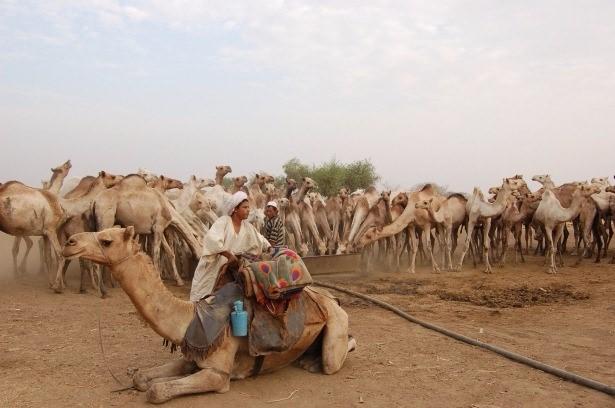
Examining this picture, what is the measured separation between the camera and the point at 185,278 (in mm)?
12938

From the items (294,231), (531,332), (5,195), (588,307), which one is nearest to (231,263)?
(531,332)

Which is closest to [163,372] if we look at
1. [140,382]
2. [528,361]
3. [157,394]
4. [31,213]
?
[140,382]

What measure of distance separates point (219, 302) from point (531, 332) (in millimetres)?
4652

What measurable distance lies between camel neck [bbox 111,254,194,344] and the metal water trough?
7863 mm

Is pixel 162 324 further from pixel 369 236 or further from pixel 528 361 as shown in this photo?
pixel 369 236

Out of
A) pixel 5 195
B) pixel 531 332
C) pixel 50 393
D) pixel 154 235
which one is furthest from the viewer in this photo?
pixel 154 235

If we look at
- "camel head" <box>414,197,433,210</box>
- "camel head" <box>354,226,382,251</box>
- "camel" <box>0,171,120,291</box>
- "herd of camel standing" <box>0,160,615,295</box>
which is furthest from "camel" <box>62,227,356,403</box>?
"camel head" <box>414,197,433,210</box>

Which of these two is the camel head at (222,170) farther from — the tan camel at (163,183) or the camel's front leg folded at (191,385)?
the camel's front leg folded at (191,385)

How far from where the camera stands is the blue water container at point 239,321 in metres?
4.83

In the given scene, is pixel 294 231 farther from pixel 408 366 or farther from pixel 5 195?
pixel 408 366

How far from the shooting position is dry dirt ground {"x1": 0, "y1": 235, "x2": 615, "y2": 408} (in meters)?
4.92

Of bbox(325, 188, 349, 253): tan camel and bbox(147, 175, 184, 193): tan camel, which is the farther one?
bbox(325, 188, 349, 253): tan camel

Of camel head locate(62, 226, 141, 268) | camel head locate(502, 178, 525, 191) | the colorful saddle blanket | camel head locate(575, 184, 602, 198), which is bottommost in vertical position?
the colorful saddle blanket

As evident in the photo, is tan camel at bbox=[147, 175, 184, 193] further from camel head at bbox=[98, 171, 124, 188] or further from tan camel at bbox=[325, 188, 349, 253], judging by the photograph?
tan camel at bbox=[325, 188, 349, 253]
